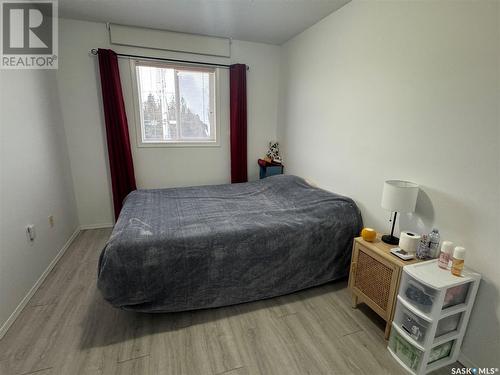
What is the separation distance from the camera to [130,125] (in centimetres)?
310

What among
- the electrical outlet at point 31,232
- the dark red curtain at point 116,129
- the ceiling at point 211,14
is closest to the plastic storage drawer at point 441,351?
the ceiling at point 211,14

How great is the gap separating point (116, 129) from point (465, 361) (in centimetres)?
365

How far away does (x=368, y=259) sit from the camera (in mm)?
1763

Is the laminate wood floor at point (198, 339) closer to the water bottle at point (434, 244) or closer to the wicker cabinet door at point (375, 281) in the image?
the wicker cabinet door at point (375, 281)

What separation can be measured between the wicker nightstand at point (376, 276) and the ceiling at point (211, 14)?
218 centimetres

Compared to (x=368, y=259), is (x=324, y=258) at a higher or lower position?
lower

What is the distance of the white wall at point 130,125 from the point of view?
278 cm

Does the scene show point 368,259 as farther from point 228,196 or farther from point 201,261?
point 228,196

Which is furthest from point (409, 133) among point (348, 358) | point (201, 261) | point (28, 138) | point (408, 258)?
point (28, 138)

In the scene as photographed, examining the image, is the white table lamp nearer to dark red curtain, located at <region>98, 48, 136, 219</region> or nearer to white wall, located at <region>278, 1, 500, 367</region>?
white wall, located at <region>278, 1, 500, 367</region>

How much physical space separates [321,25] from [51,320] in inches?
139

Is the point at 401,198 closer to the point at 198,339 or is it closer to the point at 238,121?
the point at 198,339

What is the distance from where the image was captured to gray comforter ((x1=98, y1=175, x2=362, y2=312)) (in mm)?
1638

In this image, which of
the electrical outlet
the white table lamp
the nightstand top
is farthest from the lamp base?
the electrical outlet
